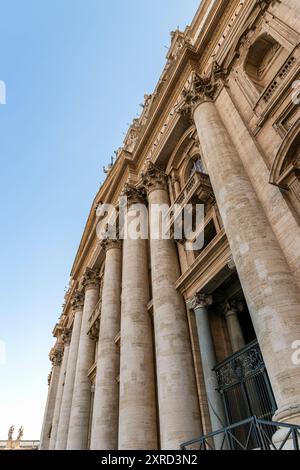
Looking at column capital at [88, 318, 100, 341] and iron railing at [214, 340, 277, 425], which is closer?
iron railing at [214, 340, 277, 425]

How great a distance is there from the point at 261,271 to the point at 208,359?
12.1 feet

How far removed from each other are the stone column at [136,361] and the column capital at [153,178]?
104 inches

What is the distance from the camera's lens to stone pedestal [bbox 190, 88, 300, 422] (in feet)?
19.3

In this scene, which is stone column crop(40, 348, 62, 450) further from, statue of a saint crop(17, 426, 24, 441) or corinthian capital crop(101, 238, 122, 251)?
statue of a saint crop(17, 426, 24, 441)

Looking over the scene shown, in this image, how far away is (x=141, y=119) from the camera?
74.9ft

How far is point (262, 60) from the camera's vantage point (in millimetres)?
12328

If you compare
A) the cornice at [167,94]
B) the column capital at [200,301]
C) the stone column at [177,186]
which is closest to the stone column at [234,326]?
the column capital at [200,301]

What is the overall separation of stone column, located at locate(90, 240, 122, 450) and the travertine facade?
56 millimetres

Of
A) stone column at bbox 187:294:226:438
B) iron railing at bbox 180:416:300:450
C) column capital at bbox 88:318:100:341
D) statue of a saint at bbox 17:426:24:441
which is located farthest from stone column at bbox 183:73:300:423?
statue of a saint at bbox 17:426:24:441

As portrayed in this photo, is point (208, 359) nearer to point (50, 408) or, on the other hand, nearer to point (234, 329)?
Result: point (234, 329)

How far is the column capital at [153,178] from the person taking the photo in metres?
15.8

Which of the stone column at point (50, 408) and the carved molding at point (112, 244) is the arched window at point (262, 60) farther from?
the stone column at point (50, 408)

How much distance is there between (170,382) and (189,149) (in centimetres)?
977

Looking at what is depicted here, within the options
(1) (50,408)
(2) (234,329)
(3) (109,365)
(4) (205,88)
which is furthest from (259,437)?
(1) (50,408)
